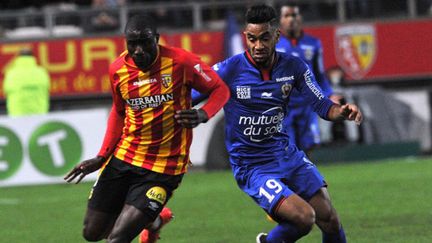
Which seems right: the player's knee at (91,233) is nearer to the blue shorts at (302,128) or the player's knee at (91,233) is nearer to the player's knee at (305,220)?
the player's knee at (305,220)

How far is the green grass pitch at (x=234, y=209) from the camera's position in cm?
1047

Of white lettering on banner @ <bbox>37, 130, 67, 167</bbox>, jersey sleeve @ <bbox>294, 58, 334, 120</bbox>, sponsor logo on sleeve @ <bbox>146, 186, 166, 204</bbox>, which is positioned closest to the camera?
sponsor logo on sleeve @ <bbox>146, 186, 166, 204</bbox>

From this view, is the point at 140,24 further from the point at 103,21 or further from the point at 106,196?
the point at 103,21

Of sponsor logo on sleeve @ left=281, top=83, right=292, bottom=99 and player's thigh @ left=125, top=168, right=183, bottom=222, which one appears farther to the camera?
sponsor logo on sleeve @ left=281, top=83, right=292, bottom=99

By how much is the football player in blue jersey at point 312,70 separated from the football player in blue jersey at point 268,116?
349cm

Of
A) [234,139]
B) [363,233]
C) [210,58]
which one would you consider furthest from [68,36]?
[234,139]

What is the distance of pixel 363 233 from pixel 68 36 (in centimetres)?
1141

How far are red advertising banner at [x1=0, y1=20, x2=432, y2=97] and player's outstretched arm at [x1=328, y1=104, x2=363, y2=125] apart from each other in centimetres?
1264

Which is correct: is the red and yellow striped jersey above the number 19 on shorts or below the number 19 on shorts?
above

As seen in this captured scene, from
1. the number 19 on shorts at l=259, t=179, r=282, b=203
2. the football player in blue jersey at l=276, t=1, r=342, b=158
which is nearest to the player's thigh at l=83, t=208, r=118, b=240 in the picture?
the number 19 on shorts at l=259, t=179, r=282, b=203

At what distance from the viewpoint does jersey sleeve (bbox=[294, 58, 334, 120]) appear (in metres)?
8.09

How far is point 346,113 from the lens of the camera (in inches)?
307

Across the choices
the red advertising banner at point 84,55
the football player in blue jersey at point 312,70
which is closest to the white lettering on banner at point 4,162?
the red advertising banner at point 84,55

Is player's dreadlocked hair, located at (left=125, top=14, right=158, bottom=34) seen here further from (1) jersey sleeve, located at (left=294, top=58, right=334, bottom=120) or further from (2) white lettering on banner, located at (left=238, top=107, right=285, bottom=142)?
(1) jersey sleeve, located at (left=294, top=58, right=334, bottom=120)
